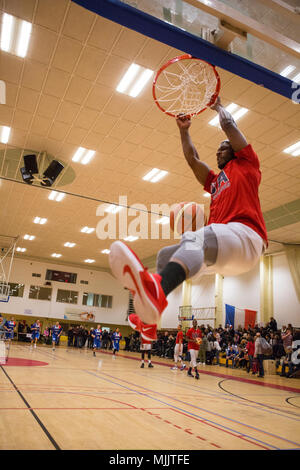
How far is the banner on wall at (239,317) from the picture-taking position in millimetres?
18906

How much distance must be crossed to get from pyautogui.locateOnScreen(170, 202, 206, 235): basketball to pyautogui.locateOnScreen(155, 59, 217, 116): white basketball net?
1.15m

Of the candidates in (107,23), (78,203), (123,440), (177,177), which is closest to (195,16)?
(107,23)

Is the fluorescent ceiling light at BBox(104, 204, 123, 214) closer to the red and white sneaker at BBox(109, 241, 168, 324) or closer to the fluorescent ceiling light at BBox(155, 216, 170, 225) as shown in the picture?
the fluorescent ceiling light at BBox(155, 216, 170, 225)

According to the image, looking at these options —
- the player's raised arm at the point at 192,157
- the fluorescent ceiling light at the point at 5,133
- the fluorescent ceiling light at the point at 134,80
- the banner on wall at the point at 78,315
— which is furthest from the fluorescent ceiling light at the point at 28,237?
the player's raised arm at the point at 192,157

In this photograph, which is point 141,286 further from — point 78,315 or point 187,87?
point 78,315

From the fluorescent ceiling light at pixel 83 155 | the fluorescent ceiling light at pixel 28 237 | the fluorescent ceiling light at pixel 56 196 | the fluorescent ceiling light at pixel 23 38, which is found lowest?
the fluorescent ceiling light at pixel 28 237

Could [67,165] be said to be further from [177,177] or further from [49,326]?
[49,326]

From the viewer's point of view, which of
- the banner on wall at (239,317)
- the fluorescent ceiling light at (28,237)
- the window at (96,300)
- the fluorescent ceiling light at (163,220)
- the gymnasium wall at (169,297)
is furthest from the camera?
the window at (96,300)

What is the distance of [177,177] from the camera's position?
12.5 m

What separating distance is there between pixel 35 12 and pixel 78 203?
9.34 metres

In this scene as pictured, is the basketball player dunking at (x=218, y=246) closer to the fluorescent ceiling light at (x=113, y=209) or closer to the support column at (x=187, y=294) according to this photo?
the fluorescent ceiling light at (x=113, y=209)

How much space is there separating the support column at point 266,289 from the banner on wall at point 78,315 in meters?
14.1

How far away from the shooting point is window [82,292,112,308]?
2798 cm

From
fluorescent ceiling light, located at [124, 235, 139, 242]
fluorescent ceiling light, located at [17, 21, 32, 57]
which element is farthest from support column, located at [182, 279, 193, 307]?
fluorescent ceiling light, located at [17, 21, 32, 57]
